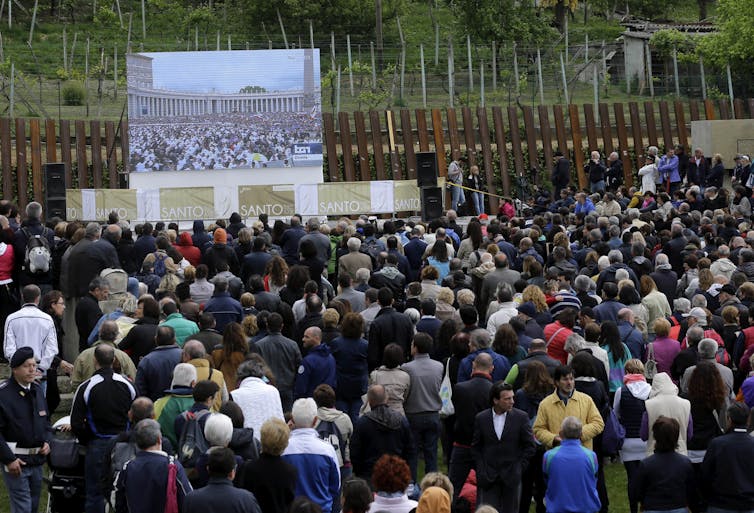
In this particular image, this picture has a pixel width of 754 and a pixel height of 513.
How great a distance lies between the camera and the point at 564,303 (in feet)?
41.2

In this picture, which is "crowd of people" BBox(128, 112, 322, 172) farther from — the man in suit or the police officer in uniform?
the man in suit

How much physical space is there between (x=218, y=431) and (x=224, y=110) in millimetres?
19575

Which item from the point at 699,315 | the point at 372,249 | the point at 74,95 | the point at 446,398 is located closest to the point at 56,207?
the point at 372,249

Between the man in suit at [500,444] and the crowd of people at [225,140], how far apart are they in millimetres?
18411

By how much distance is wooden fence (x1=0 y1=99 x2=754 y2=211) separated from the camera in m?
30.1

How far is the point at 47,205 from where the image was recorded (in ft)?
79.0

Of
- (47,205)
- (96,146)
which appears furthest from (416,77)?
(47,205)

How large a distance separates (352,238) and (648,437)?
6.17 meters

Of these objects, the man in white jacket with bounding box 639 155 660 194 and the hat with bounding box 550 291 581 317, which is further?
the man in white jacket with bounding box 639 155 660 194

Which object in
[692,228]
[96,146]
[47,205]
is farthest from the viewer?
[96,146]

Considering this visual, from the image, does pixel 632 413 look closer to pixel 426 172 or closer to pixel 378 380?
pixel 378 380

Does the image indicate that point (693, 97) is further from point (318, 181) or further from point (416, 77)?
point (318, 181)

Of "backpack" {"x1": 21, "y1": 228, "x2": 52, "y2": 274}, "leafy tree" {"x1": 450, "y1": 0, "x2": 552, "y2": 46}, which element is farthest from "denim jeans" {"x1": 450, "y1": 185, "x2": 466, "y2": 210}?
"leafy tree" {"x1": 450, "y1": 0, "x2": 552, "y2": 46}

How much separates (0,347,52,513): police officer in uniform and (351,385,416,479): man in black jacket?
2.45 meters
